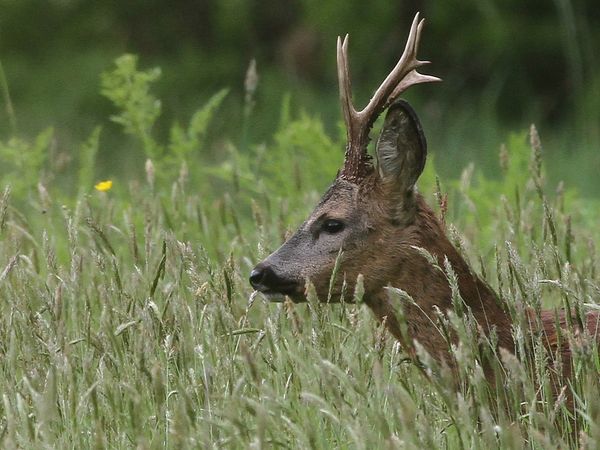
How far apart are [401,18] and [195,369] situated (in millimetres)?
9026

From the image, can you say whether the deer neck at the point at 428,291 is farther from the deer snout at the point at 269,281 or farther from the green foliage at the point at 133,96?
the green foliage at the point at 133,96

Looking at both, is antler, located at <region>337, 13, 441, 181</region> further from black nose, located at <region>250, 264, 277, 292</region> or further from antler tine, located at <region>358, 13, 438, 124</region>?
black nose, located at <region>250, 264, 277, 292</region>

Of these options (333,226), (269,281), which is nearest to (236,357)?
(269,281)

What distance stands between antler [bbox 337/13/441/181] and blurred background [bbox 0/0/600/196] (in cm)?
563

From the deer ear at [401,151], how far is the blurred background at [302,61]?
567 cm

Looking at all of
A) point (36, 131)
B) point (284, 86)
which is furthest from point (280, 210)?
Result: point (284, 86)

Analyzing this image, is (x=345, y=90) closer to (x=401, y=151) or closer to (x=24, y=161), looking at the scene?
(x=401, y=151)

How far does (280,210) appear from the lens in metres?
6.11

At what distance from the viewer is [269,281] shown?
441 cm

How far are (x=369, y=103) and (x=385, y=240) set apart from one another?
422 millimetres

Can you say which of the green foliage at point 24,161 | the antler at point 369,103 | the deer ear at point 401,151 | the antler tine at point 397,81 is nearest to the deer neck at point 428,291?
the deer ear at point 401,151

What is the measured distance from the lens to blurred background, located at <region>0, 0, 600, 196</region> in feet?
39.5

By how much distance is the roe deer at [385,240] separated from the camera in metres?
4.42

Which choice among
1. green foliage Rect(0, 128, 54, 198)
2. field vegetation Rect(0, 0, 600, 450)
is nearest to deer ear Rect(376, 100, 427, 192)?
field vegetation Rect(0, 0, 600, 450)
